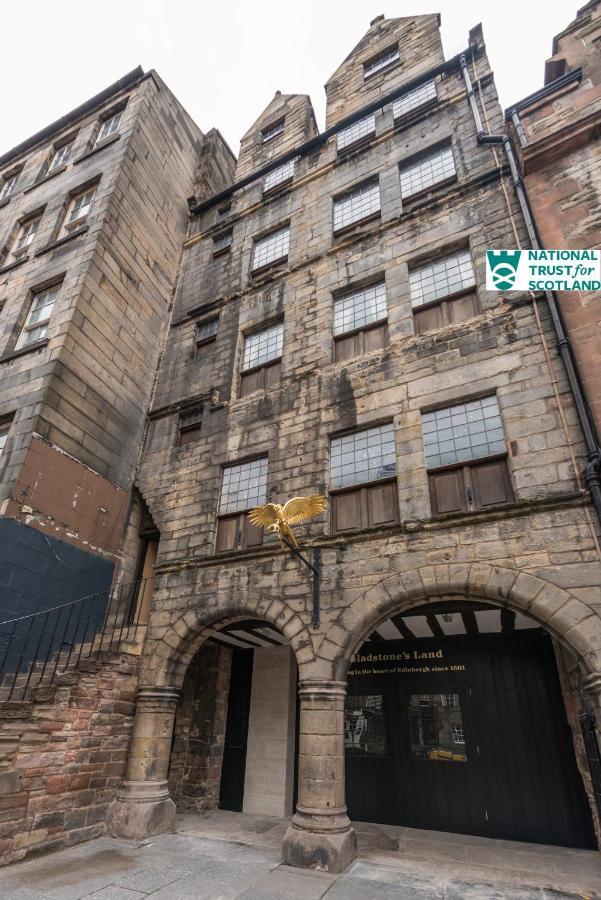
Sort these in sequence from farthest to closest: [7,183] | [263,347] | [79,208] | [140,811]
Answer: [7,183], [79,208], [263,347], [140,811]

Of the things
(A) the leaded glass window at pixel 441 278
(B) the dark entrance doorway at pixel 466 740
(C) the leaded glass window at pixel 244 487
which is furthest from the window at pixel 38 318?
(B) the dark entrance doorway at pixel 466 740

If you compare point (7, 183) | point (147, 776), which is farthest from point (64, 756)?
point (7, 183)

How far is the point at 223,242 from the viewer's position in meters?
14.9

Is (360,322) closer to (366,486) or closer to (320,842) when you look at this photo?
(366,486)

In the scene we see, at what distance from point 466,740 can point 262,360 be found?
8.85 meters

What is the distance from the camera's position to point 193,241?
50.4 ft

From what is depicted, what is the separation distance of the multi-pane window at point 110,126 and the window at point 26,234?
3.51m

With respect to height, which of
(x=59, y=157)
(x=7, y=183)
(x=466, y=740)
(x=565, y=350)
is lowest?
(x=466, y=740)

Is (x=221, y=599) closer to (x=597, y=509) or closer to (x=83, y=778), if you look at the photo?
(x=83, y=778)

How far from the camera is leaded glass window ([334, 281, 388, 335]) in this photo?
10.0 metres

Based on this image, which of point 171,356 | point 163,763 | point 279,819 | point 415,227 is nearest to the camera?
point 163,763

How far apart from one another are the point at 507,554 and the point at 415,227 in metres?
7.45

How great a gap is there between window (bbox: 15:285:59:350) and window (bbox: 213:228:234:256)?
4.86 metres

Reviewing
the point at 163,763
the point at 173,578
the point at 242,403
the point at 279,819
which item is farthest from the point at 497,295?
the point at 279,819
